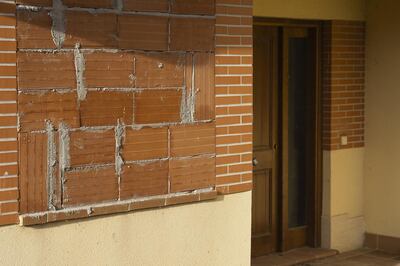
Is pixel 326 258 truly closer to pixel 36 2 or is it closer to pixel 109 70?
pixel 109 70

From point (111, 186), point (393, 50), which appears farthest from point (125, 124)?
point (393, 50)

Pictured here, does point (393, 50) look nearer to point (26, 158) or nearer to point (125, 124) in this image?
point (125, 124)

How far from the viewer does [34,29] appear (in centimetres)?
495

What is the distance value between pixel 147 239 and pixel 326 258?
358 centimetres

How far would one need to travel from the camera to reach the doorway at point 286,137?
8336 millimetres

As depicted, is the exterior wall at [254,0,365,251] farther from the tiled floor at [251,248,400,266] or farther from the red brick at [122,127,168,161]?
the red brick at [122,127,168,161]

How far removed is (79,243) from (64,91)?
3.18 ft

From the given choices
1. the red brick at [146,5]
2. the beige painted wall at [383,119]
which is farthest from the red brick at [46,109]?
the beige painted wall at [383,119]

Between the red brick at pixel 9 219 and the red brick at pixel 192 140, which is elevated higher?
the red brick at pixel 192 140

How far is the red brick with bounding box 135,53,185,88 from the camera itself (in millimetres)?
5484

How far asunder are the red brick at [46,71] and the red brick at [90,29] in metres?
0.11

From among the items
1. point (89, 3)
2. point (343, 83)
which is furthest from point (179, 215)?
point (343, 83)

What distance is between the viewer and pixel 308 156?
891cm

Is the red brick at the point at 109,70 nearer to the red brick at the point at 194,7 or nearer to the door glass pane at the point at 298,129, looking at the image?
the red brick at the point at 194,7
